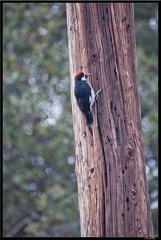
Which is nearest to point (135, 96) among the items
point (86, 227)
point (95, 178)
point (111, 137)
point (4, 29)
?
point (111, 137)

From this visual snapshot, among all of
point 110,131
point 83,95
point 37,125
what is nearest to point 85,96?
point 83,95

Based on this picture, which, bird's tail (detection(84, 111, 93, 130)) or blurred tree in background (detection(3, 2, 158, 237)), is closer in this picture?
bird's tail (detection(84, 111, 93, 130))

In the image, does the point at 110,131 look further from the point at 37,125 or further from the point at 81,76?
the point at 37,125

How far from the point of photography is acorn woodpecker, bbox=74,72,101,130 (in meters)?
3.60

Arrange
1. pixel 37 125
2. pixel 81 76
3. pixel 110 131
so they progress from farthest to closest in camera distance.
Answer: pixel 37 125
pixel 81 76
pixel 110 131

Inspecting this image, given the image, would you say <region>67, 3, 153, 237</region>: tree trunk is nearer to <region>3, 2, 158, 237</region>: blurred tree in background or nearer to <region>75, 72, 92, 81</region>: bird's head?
<region>75, 72, 92, 81</region>: bird's head

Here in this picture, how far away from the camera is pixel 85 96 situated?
3.61 m

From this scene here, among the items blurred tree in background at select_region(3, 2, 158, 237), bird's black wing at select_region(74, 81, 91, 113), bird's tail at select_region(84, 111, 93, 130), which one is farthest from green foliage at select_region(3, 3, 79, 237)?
bird's tail at select_region(84, 111, 93, 130)

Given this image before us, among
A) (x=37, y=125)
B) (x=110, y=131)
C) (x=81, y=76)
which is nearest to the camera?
(x=110, y=131)

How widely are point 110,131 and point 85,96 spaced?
0.23 meters

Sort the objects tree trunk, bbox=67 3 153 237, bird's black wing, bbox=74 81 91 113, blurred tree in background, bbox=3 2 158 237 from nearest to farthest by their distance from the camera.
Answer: tree trunk, bbox=67 3 153 237
bird's black wing, bbox=74 81 91 113
blurred tree in background, bbox=3 2 158 237

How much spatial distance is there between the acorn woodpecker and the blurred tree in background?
3.71 m

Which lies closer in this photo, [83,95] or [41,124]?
[83,95]

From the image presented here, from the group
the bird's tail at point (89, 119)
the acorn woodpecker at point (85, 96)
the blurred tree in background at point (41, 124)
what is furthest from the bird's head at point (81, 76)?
the blurred tree in background at point (41, 124)
